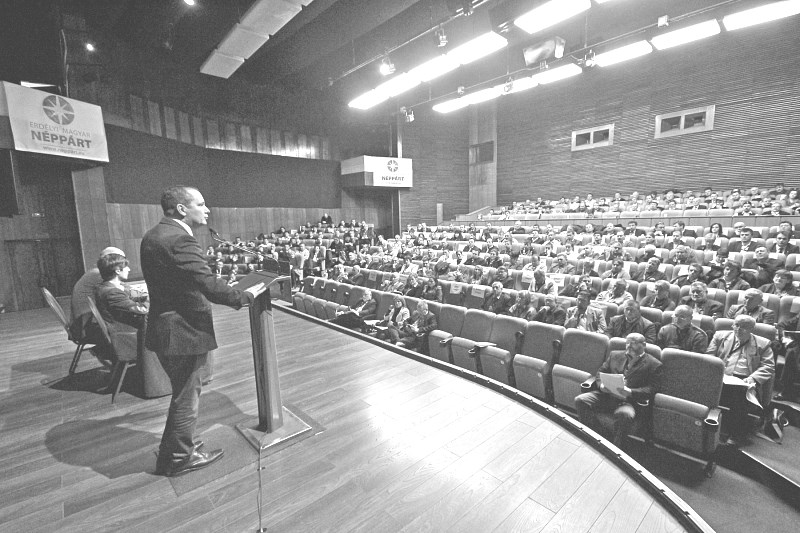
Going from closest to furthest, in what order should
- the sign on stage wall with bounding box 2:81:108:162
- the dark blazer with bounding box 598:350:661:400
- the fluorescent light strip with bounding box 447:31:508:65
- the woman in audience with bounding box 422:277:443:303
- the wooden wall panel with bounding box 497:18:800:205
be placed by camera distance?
the dark blazer with bounding box 598:350:661:400 → the sign on stage wall with bounding box 2:81:108:162 → the woman in audience with bounding box 422:277:443:303 → the fluorescent light strip with bounding box 447:31:508:65 → the wooden wall panel with bounding box 497:18:800:205

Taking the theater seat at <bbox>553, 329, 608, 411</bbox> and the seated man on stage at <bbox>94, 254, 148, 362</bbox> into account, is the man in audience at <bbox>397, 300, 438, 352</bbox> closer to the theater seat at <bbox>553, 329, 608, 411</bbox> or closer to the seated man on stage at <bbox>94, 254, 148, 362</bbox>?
the theater seat at <bbox>553, 329, 608, 411</bbox>

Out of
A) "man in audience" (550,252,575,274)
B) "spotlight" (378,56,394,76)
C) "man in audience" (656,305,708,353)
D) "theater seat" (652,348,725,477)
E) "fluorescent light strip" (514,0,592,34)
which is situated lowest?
"theater seat" (652,348,725,477)

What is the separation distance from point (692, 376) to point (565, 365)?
0.79 metres

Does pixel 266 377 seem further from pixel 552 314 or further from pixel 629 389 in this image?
pixel 552 314

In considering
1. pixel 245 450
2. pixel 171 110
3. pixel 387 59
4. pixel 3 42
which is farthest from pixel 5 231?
pixel 387 59

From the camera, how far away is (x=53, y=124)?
5.20 meters

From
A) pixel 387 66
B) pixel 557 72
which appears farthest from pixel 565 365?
pixel 557 72

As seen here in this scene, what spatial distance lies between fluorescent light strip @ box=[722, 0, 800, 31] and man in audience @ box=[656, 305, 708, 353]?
20.9 ft

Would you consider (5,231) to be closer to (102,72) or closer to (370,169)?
(102,72)

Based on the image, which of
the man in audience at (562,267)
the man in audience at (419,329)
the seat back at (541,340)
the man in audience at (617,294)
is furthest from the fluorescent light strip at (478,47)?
the seat back at (541,340)

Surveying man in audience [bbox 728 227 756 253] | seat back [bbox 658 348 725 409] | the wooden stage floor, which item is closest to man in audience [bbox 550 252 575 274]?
man in audience [bbox 728 227 756 253]

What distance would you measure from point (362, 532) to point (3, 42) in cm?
831

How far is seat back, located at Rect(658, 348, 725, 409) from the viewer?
7.36 feet

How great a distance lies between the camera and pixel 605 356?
2.70m
